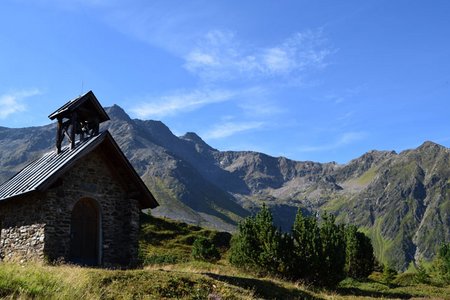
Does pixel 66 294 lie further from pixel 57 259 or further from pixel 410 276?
pixel 410 276

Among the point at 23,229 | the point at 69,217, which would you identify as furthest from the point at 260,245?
the point at 23,229

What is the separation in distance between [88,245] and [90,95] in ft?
25.2

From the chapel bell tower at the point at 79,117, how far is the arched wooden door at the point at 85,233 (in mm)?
3292

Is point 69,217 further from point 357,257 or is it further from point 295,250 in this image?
point 357,257

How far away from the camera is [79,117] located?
2484 centimetres

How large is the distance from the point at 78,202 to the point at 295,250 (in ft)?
51.6

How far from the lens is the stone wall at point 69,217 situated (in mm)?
21031

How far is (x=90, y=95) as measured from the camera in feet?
80.1

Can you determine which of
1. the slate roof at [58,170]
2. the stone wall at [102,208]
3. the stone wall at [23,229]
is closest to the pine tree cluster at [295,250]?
the slate roof at [58,170]

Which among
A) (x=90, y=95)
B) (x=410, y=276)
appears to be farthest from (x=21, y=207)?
(x=410, y=276)

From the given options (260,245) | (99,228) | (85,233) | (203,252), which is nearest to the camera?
(85,233)

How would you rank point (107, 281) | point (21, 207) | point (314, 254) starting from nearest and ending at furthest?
1. point (107, 281)
2. point (21, 207)
3. point (314, 254)

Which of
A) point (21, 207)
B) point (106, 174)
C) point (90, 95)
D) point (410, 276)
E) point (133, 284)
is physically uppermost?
point (90, 95)

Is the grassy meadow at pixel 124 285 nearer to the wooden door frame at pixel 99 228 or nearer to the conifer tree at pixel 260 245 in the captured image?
the wooden door frame at pixel 99 228
